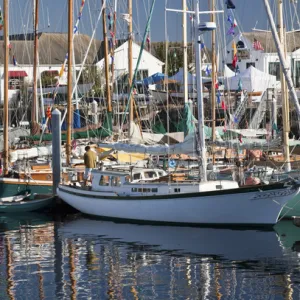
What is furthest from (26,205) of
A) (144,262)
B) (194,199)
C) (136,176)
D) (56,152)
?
(144,262)

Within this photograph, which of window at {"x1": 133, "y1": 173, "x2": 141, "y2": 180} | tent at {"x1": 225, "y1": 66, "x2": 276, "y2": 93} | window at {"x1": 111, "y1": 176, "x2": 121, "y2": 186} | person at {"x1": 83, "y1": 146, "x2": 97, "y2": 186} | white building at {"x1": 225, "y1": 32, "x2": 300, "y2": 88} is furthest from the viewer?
white building at {"x1": 225, "y1": 32, "x2": 300, "y2": 88}

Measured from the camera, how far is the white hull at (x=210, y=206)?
106 feet

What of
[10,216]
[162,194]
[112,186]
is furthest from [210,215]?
[10,216]

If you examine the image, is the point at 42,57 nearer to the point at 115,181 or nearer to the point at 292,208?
the point at 115,181

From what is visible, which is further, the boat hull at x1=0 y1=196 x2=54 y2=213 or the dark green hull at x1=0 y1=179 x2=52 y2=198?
the dark green hull at x1=0 y1=179 x2=52 y2=198

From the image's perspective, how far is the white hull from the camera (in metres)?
32.3

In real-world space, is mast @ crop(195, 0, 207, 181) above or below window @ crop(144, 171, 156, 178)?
above

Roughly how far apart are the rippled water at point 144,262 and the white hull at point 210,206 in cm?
47

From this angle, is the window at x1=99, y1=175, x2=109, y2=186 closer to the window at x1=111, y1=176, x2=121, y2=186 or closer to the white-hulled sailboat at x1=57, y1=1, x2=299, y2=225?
the white-hulled sailboat at x1=57, y1=1, x2=299, y2=225

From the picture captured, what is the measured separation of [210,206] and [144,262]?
5744 millimetres

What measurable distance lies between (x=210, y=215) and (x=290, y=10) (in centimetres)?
1637

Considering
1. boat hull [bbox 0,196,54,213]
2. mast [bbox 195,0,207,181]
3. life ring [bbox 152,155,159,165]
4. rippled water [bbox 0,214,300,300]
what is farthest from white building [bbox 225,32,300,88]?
rippled water [bbox 0,214,300,300]

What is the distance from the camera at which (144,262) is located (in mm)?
27672

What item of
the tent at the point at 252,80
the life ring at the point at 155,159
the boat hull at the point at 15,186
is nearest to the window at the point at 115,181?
the life ring at the point at 155,159
